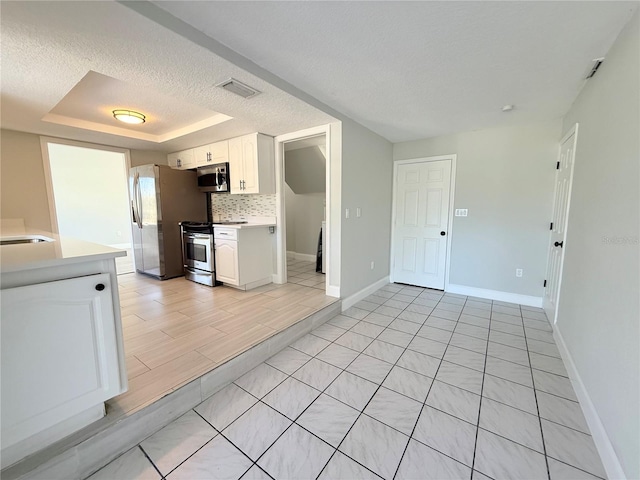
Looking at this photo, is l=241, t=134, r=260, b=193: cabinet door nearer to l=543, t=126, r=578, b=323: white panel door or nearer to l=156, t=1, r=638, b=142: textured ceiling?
l=156, t=1, r=638, b=142: textured ceiling

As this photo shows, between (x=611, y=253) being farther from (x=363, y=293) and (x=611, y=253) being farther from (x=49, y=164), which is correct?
(x=49, y=164)

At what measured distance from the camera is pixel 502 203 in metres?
3.35

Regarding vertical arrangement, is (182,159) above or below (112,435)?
above

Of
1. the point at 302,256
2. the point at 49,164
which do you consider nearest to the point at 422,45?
the point at 302,256

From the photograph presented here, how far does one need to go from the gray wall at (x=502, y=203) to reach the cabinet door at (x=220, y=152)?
293 centimetres

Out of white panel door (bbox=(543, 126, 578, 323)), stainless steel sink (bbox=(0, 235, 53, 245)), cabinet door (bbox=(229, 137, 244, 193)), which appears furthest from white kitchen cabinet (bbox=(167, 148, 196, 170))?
white panel door (bbox=(543, 126, 578, 323))

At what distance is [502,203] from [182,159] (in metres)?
4.87

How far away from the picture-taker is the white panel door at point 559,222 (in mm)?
2482

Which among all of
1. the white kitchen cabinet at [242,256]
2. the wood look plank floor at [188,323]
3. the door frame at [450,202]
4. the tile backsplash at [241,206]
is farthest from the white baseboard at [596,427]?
the tile backsplash at [241,206]

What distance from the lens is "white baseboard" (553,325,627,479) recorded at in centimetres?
120

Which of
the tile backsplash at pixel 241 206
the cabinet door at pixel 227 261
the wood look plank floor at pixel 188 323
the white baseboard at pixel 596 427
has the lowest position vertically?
the white baseboard at pixel 596 427

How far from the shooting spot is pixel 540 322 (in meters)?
2.84

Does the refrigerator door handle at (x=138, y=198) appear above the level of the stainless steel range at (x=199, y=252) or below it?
above

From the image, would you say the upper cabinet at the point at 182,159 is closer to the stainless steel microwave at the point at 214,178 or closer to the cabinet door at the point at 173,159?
the cabinet door at the point at 173,159
